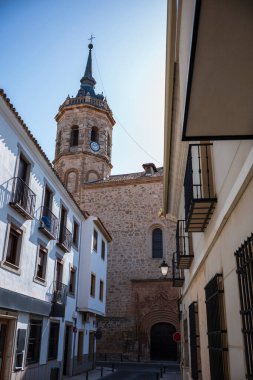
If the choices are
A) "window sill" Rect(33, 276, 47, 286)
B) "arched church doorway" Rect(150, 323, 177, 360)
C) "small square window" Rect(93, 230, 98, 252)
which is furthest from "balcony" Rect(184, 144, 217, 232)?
"arched church doorway" Rect(150, 323, 177, 360)

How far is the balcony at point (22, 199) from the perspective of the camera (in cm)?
1179

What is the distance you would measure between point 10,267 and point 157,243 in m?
18.3

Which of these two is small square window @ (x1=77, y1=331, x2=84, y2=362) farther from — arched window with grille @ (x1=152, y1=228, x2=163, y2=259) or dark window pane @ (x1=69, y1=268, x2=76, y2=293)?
arched window with grille @ (x1=152, y1=228, x2=163, y2=259)

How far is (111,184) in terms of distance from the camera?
31203mm

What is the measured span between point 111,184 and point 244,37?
2870cm

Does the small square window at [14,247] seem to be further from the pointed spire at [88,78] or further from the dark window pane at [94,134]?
the pointed spire at [88,78]

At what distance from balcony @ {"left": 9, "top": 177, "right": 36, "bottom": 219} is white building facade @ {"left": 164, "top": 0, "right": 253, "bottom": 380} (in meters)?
6.27

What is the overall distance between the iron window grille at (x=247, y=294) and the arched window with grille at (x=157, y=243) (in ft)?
80.4

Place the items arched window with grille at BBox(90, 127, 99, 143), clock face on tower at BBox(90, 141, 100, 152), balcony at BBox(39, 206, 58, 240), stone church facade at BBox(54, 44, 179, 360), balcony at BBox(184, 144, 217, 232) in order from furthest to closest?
→ arched window with grille at BBox(90, 127, 99, 143), clock face on tower at BBox(90, 141, 100, 152), stone church facade at BBox(54, 44, 179, 360), balcony at BBox(39, 206, 58, 240), balcony at BBox(184, 144, 217, 232)

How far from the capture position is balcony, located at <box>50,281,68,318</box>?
15.3m

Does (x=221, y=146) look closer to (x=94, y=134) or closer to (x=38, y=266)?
(x=38, y=266)

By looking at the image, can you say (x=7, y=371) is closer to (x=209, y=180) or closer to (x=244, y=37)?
(x=209, y=180)

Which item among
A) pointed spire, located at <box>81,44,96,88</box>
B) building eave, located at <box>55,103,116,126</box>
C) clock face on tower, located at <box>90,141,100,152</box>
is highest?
pointed spire, located at <box>81,44,96,88</box>

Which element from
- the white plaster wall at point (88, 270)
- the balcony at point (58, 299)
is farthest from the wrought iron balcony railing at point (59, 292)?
the white plaster wall at point (88, 270)
